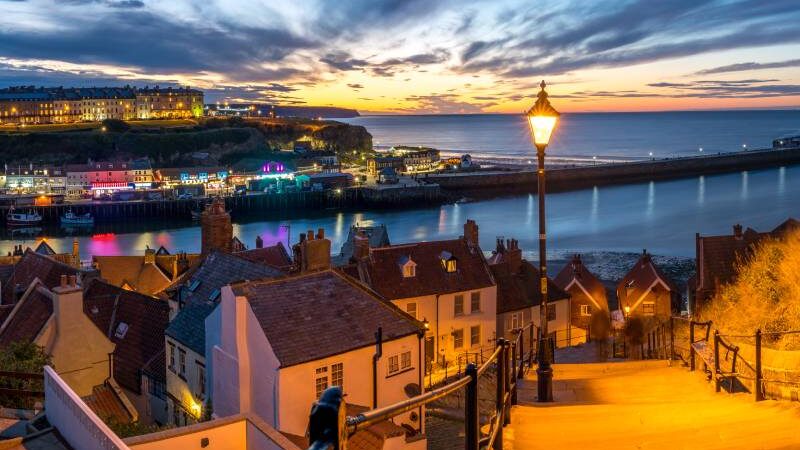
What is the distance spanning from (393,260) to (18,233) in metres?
72.8

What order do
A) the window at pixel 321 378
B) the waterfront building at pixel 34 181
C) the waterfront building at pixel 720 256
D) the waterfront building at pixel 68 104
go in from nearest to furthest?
the window at pixel 321 378 < the waterfront building at pixel 720 256 < the waterfront building at pixel 34 181 < the waterfront building at pixel 68 104

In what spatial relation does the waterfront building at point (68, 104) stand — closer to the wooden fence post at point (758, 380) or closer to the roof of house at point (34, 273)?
the roof of house at point (34, 273)

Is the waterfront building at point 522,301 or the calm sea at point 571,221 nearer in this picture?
the waterfront building at point 522,301

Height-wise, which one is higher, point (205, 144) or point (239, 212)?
point (205, 144)

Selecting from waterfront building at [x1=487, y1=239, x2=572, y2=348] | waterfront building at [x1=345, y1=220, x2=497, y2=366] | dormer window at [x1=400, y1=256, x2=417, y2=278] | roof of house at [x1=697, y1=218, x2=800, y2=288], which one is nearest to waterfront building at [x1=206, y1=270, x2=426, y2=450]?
waterfront building at [x1=345, y1=220, x2=497, y2=366]

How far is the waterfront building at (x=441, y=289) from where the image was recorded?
26.8m

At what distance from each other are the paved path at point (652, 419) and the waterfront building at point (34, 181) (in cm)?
11210

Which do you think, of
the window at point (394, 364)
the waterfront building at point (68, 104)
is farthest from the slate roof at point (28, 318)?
the waterfront building at point (68, 104)

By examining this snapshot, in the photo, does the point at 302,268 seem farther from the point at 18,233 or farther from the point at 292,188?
the point at 292,188

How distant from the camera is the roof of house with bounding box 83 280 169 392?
20.9 meters

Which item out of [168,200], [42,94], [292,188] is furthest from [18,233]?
[42,94]

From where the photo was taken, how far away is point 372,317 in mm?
17844

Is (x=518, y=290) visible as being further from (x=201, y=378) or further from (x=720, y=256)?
(x=201, y=378)

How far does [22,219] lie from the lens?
89062 millimetres
